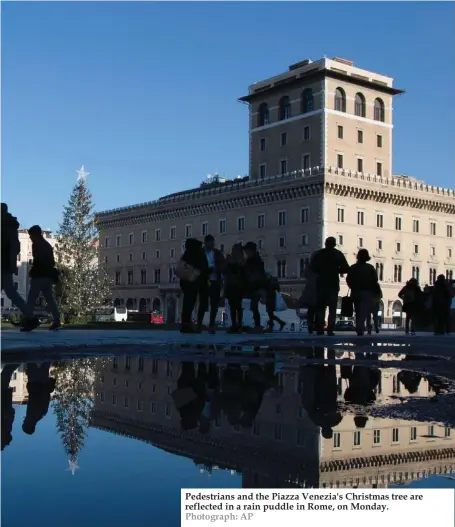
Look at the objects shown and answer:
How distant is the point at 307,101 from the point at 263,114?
5611 millimetres

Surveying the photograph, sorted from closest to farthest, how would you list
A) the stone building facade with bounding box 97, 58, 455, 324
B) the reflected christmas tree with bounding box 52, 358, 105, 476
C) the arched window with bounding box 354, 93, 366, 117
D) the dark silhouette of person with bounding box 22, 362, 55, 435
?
the reflected christmas tree with bounding box 52, 358, 105, 476 < the dark silhouette of person with bounding box 22, 362, 55, 435 < the stone building facade with bounding box 97, 58, 455, 324 < the arched window with bounding box 354, 93, 366, 117

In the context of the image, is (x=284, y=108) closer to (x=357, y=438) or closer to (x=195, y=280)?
(x=195, y=280)

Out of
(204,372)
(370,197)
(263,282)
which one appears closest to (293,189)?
(370,197)

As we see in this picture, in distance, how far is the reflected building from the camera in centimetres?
225

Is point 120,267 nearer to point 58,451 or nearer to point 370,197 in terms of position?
point 370,197

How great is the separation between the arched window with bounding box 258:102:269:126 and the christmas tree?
27.1m

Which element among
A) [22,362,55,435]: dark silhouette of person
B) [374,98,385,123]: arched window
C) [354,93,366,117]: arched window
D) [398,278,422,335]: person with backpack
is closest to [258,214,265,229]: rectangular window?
[354,93,366,117]: arched window

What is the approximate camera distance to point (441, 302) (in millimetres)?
14711

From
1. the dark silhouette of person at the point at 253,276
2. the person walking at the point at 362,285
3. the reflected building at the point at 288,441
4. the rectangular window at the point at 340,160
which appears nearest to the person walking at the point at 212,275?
the dark silhouette of person at the point at 253,276

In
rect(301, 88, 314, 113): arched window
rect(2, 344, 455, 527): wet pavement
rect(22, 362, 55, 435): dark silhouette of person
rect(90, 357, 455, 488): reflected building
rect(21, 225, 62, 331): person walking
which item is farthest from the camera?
rect(301, 88, 314, 113): arched window

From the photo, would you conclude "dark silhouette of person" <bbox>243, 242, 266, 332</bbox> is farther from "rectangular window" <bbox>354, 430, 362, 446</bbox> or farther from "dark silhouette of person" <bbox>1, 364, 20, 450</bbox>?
"rectangular window" <bbox>354, 430, 362, 446</bbox>

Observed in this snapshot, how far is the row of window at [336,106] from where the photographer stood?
208 feet

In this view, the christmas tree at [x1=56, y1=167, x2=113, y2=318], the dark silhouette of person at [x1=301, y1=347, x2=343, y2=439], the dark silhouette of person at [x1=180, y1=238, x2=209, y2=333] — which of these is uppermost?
the christmas tree at [x1=56, y1=167, x2=113, y2=318]

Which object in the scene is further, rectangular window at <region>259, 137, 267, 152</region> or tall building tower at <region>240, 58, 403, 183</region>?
rectangular window at <region>259, 137, 267, 152</region>
